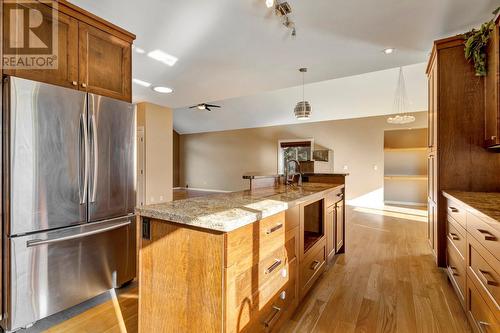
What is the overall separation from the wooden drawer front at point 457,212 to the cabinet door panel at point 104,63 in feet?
9.94

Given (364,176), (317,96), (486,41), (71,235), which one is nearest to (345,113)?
(317,96)

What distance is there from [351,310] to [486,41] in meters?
2.55

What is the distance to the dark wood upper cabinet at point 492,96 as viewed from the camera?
1893mm

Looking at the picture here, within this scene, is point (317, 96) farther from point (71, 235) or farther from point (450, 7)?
point (71, 235)

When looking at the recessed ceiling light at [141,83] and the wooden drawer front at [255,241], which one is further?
the recessed ceiling light at [141,83]

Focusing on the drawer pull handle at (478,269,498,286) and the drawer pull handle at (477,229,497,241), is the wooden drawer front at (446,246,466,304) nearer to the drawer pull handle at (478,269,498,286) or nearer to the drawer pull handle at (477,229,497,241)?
the drawer pull handle at (478,269,498,286)

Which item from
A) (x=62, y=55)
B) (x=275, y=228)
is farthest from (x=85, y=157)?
(x=275, y=228)

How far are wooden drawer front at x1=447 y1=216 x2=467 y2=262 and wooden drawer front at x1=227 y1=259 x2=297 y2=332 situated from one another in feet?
4.29

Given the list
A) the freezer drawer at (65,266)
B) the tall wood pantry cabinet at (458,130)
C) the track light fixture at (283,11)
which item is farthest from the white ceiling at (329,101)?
the freezer drawer at (65,266)

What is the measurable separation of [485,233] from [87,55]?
121 inches

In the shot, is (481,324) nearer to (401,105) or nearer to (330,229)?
(330,229)

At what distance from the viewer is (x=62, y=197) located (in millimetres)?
1752

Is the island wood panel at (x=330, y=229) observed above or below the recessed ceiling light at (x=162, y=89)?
below

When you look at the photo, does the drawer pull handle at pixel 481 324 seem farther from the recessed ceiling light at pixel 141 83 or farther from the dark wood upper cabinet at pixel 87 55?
the recessed ceiling light at pixel 141 83
